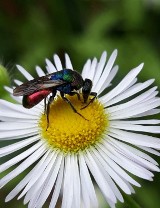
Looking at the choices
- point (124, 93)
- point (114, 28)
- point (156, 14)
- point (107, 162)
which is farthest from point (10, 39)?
point (107, 162)

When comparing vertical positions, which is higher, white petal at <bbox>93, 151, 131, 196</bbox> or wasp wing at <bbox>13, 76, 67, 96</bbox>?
wasp wing at <bbox>13, 76, 67, 96</bbox>

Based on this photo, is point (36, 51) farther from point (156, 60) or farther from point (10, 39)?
point (156, 60)

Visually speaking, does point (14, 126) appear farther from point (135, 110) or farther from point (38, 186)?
point (135, 110)

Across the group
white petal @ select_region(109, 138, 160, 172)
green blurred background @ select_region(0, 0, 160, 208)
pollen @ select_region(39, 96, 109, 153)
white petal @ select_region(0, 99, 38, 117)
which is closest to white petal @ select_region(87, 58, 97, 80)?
pollen @ select_region(39, 96, 109, 153)

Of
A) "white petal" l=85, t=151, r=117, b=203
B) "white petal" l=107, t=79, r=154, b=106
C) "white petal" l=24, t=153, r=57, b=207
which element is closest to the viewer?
"white petal" l=85, t=151, r=117, b=203

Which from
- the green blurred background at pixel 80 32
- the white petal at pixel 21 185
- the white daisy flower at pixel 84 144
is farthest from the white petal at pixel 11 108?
the green blurred background at pixel 80 32

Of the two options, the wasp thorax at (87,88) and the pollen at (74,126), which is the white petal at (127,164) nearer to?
the pollen at (74,126)

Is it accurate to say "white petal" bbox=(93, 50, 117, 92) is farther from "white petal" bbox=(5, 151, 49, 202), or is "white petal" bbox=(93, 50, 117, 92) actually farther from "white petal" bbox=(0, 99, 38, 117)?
"white petal" bbox=(5, 151, 49, 202)
